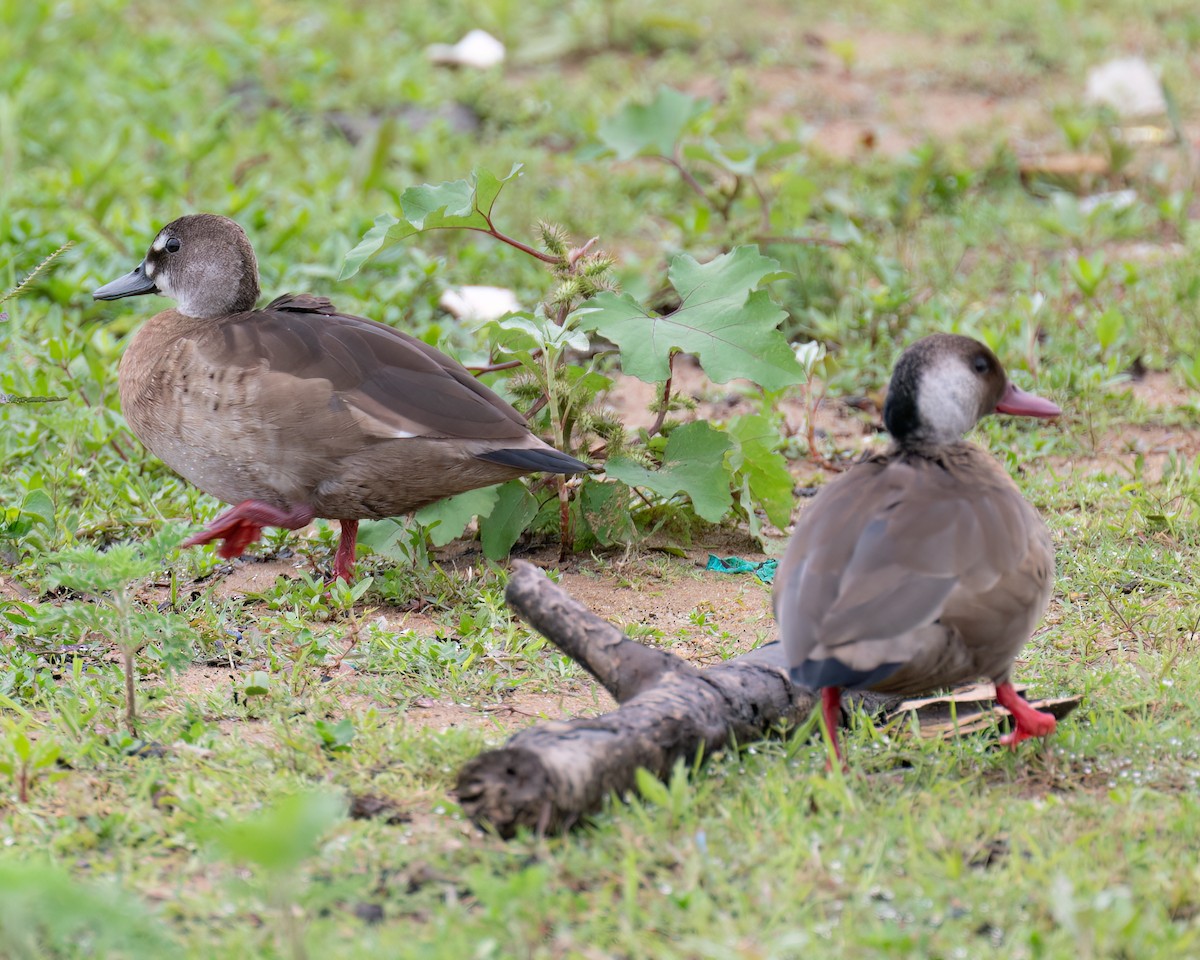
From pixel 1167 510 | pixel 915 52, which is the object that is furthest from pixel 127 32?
pixel 1167 510

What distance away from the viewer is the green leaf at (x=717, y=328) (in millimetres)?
4332

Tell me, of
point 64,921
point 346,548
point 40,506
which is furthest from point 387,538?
point 64,921

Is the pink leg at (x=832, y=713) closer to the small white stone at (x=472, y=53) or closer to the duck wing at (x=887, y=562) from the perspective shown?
the duck wing at (x=887, y=562)

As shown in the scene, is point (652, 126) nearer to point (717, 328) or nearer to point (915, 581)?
point (717, 328)

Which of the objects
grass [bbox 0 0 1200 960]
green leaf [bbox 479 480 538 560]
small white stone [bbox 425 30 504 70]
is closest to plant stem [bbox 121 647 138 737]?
grass [bbox 0 0 1200 960]

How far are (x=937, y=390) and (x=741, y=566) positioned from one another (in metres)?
1.22

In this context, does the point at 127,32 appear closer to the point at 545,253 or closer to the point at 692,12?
the point at 692,12

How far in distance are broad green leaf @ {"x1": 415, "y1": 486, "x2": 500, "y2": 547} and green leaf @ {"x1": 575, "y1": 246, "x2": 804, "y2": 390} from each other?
0.64m

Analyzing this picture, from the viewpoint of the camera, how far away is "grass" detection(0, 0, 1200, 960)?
106 inches

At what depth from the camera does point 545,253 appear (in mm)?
4691

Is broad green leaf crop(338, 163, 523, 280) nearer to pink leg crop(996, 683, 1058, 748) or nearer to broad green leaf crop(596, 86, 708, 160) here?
broad green leaf crop(596, 86, 708, 160)

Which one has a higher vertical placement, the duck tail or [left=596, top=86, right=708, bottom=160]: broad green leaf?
[left=596, top=86, right=708, bottom=160]: broad green leaf

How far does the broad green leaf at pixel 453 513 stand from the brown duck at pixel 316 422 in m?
0.10

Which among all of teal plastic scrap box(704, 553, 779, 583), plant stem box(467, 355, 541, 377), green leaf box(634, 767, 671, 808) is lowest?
teal plastic scrap box(704, 553, 779, 583)
